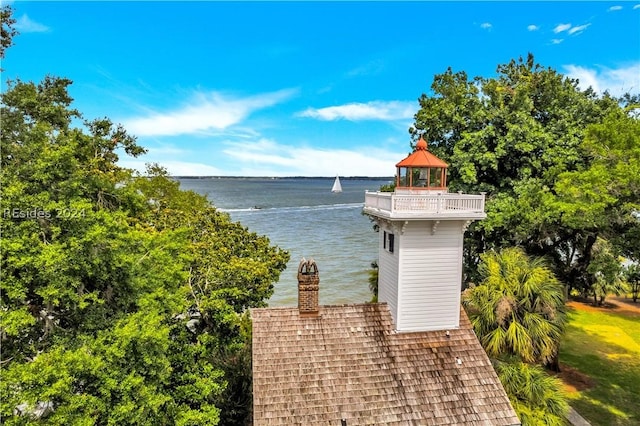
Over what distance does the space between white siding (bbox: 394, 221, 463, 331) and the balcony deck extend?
0.47 metres

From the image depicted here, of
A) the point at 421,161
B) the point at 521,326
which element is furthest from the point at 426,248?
the point at 521,326

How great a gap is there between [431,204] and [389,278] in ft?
9.88

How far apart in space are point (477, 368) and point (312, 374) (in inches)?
196

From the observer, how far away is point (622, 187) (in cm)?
1315

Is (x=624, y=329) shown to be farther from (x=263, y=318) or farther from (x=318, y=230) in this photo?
(x=318, y=230)

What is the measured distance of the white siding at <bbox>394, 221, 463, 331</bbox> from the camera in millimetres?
12625

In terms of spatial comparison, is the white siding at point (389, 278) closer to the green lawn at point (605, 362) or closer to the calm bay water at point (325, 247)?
the green lawn at point (605, 362)

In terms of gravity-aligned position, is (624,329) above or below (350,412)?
below

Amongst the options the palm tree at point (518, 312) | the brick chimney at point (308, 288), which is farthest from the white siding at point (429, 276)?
the brick chimney at point (308, 288)

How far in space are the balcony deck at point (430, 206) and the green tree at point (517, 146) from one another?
7.07m

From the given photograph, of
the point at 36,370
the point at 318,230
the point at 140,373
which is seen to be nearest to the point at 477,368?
the point at 140,373

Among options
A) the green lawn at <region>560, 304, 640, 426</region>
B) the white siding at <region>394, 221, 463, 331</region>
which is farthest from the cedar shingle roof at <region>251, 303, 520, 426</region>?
the green lawn at <region>560, 304, 640, 426</region>

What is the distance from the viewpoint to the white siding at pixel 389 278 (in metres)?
12.8

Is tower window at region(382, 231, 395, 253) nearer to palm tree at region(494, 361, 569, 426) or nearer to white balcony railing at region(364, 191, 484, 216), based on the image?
white balcony railing at region(364, 191, 484, 216)
